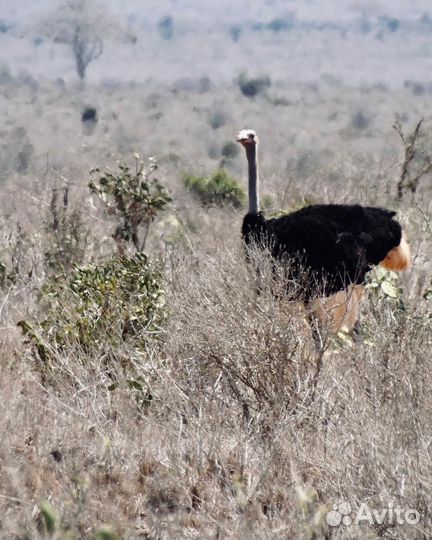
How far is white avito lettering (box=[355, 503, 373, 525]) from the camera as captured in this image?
4031mm

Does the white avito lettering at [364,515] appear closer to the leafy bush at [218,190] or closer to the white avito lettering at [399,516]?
the white avito lettering at [399,516]

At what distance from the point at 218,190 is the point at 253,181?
5036mm

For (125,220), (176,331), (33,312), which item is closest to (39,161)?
(125,220)

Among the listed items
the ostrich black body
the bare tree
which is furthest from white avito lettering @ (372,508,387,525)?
the bare tree

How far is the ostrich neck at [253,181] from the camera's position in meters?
8.23

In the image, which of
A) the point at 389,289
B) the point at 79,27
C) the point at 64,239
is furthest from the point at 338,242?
the point at 79,27

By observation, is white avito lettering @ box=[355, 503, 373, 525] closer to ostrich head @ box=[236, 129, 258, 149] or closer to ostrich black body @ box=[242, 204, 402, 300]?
ostrich black body @ box=[242, 204, 402, 300]

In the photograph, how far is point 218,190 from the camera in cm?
1352

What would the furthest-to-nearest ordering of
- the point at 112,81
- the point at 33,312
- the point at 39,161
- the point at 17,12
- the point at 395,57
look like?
the point at 17,12 → the point at 395,57 → the point at 112,81 → the point at 39,161 → the point at 33,312

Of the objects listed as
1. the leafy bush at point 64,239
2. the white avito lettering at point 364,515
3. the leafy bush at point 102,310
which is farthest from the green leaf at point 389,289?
the white avito lettering at point 364,515

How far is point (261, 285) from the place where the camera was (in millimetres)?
5391

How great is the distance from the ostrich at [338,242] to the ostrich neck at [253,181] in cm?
14

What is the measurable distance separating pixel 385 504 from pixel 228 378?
150 cm

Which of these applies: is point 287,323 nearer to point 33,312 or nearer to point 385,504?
point 385,504
